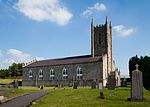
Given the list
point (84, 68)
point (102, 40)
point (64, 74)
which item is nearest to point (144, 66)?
point (84, 68)

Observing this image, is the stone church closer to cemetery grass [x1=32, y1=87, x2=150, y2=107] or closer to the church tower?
the church tower

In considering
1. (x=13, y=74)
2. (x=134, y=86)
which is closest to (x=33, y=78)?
(x=13, y=74)

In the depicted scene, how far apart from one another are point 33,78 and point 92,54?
19390mm

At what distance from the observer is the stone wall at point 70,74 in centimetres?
6169

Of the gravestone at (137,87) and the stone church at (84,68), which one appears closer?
the gravestone at (137,87)

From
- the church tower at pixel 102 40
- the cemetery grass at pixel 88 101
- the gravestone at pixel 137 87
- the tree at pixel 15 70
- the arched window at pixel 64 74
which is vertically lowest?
the cemetery grass at pixel 88 101

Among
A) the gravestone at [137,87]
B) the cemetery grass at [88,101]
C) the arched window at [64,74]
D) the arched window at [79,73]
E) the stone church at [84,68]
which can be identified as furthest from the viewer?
the arched window at [64,74]

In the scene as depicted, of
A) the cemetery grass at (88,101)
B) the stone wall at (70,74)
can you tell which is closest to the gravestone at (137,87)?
the cemetery grass at (88,101)

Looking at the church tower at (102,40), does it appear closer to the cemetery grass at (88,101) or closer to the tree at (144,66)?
the tree at (144,66)

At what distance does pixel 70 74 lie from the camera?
66.3m

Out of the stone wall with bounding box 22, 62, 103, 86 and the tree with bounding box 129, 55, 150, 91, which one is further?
the stone wall with bounding box 22, 62, 103, 86

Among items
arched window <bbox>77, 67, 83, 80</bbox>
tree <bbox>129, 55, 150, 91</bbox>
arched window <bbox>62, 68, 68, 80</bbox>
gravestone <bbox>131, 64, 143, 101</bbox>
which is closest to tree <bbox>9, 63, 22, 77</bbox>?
arched window <bbox>62, 68, 68, 80</bbox>

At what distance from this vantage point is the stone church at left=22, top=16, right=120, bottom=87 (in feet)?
205

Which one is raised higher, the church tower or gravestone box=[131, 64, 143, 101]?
the church tower
